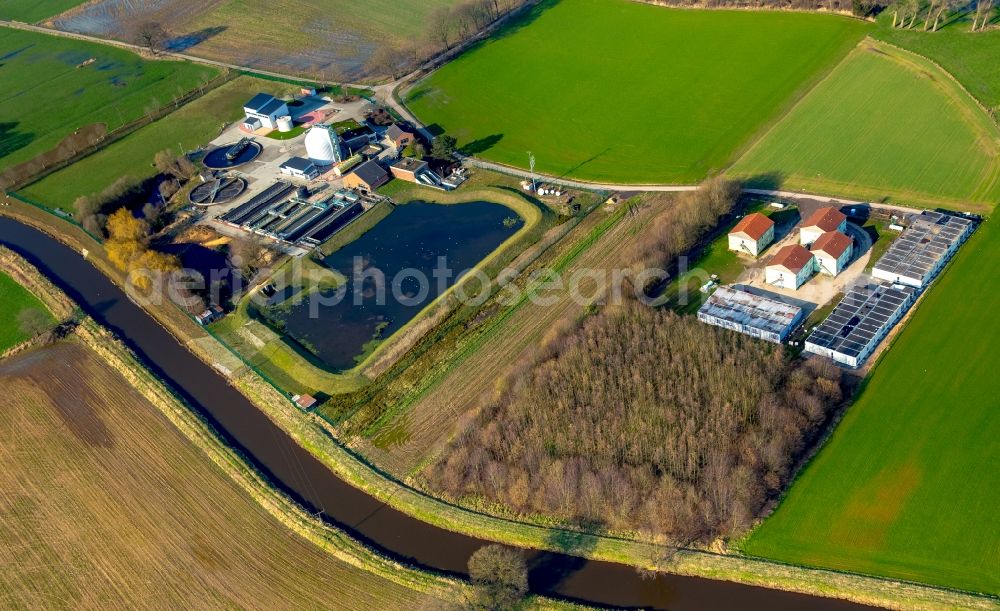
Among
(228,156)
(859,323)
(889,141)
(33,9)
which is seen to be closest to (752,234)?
(859,323)

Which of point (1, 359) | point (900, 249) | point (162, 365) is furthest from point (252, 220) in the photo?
point (900, 249)

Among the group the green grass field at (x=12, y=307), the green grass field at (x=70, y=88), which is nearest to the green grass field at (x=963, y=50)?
the green grass field at (x=70, y=88)

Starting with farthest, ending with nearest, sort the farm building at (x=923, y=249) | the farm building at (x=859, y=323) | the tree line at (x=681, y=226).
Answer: the tree line at (x=681, y=226)
the farm building at (x=923, y=249)
the farm building at (x=859, y=323)

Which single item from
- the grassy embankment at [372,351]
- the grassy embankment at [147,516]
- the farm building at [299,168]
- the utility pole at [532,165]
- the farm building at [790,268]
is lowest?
the grassy embankment at [147,516]

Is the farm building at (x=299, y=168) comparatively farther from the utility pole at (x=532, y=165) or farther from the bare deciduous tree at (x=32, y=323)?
the bare deciduous tree at (x=32, y=323)

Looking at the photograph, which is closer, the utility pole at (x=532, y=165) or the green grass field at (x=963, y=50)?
the utility pole at (x=532, y=165)

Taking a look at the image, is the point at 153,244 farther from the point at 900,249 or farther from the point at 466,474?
the point at 900,249

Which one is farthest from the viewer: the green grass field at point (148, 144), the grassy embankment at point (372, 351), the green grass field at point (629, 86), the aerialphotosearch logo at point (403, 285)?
the green grass field at point (148, 144)

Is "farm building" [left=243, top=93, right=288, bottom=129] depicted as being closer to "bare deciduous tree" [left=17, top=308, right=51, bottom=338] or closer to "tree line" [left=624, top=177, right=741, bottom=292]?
"bare deciduous tree" [left=17, top=308, right=51, bottom=338]

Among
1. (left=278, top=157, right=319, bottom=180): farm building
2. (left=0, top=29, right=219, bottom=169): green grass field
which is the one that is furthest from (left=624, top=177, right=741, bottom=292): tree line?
(left=0, top=29, right=219, bottom=169): green grass field
